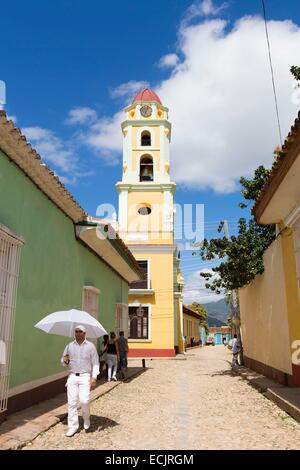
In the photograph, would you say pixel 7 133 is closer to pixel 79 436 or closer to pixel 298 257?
pixel 79 436

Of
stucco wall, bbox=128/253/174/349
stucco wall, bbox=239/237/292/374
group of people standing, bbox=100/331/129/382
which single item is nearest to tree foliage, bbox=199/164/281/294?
stucco wall, bbox=239/237/292/374

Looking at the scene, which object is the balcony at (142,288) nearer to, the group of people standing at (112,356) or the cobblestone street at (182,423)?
the group of people standing at (112,356)

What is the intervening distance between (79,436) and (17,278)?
2269 mm

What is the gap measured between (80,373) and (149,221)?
61.3ft

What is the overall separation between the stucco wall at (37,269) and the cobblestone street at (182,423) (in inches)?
47.2

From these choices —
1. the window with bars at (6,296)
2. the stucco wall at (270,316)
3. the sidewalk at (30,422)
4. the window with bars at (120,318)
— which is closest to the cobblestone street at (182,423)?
the sidewalk at (30,422)

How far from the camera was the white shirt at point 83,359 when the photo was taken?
5.41m

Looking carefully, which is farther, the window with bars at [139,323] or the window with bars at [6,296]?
the window with bars at [139,323]

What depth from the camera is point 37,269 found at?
6938 millimetres

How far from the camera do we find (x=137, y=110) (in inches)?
1019

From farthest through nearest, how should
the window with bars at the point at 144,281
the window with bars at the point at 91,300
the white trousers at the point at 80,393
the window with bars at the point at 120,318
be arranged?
the window with bars at the point at 144,281 → the window with bars at the point at 120,318 → the window with bars at the point at 91,300 → the white trousers at the point at 80,393

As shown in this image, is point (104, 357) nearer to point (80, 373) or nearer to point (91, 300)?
point (91, 300)

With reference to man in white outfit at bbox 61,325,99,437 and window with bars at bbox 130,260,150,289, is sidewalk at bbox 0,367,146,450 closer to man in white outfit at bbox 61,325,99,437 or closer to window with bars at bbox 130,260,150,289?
man in white outfit at bbox 61,325,99,437
